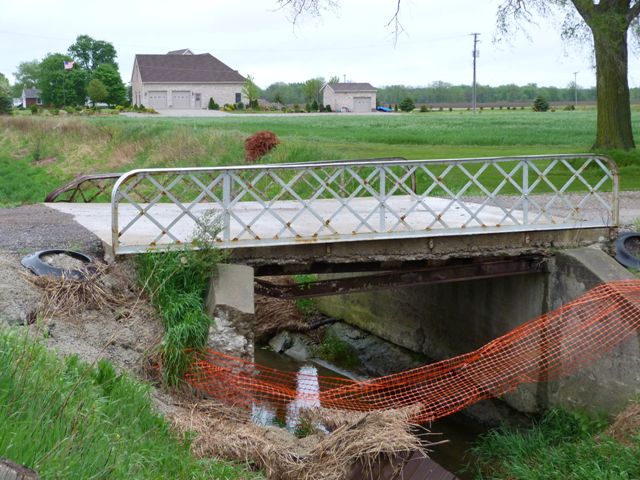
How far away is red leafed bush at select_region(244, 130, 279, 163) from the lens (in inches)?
977

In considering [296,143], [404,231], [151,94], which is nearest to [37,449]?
[404,231]

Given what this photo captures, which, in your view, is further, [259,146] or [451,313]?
[259,146]

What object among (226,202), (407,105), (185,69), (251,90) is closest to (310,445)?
(226,202)

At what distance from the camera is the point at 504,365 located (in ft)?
41.7

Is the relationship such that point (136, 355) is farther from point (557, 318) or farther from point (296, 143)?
point (296, 143)

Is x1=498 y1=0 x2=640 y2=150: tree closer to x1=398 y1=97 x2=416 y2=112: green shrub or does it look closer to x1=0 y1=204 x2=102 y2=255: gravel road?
x1=0 y1=204 x2=102 y2=255: gravel road

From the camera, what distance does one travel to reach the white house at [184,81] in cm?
9719

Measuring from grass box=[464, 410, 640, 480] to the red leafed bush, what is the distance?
45.7 feet

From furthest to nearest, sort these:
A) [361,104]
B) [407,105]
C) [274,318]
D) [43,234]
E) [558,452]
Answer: [361,104] < [407,105] < [274,318] < [43,234] < [558,452]

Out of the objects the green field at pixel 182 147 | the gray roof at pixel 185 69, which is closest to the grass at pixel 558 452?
the green field at pixel 182 147

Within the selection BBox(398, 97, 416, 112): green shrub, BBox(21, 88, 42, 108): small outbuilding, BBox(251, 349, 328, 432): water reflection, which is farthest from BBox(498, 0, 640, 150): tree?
BBox(21, 88, 42, 108): small outbuilding

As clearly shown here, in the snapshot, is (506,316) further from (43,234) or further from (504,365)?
(43,234)

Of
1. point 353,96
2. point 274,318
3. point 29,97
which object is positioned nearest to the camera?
point 274,318

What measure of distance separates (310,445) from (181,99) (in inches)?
3689
